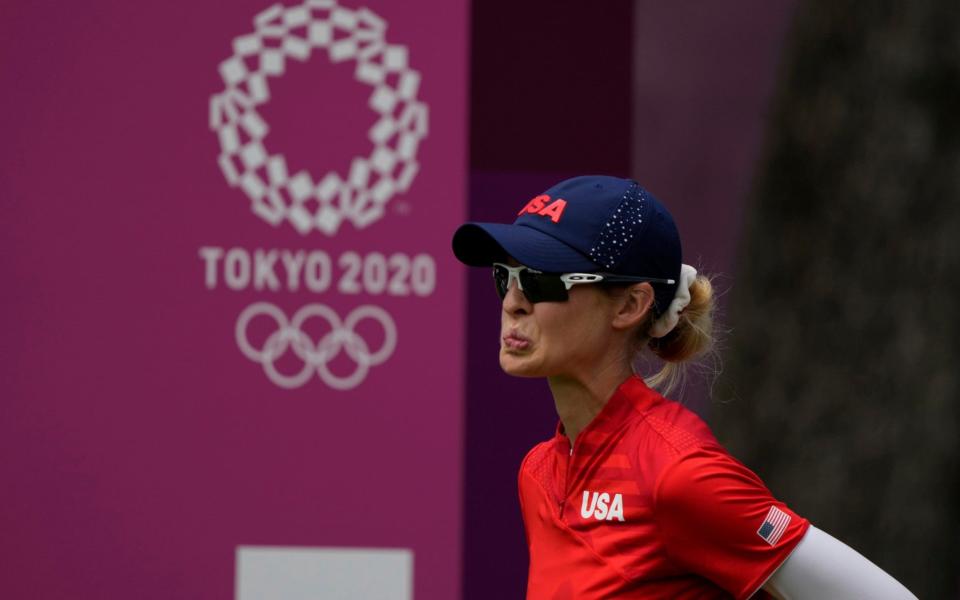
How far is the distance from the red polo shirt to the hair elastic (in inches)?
4.2

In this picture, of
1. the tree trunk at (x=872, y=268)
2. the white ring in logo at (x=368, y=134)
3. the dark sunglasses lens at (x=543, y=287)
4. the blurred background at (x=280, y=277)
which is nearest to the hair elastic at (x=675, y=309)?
the dark sunglasses lens at (x=543, y=287)

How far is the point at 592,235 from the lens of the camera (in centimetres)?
289

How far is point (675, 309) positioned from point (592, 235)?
0.79ft

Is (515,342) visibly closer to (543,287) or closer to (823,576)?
(543,287)

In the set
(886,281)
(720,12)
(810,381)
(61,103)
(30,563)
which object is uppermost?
(720,12)

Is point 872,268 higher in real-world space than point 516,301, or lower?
lower

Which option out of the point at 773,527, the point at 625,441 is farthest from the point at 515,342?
the point at 773,527

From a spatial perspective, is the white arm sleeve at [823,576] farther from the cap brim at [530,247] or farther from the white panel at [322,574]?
the white panel at [322,574]

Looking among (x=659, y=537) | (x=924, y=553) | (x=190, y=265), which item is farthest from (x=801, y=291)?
(x=659, y=537)

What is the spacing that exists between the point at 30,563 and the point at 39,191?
1.16 meters

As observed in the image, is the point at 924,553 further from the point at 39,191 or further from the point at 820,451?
the point at 39,191

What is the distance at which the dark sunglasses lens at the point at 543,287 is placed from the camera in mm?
2910

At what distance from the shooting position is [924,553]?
5.43 m

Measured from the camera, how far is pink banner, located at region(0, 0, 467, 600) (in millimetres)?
5051
